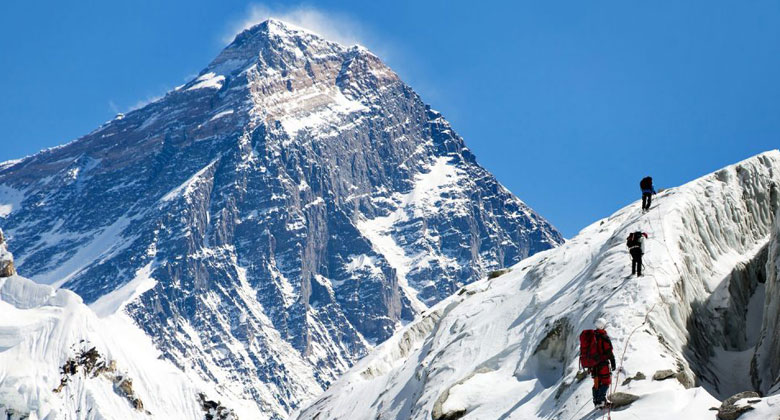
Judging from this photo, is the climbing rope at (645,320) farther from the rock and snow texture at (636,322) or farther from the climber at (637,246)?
the climber at (637,246)

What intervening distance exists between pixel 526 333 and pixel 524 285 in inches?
317

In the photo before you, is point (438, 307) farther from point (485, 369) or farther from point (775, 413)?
point (775, 413)

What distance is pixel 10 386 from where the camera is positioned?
19100 centimetres

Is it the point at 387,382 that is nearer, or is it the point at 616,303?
the point at 616,303

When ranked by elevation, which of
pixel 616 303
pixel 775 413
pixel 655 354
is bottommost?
pixel 775 413

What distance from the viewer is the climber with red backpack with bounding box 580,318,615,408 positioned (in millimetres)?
27312

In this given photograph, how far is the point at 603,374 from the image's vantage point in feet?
89.6

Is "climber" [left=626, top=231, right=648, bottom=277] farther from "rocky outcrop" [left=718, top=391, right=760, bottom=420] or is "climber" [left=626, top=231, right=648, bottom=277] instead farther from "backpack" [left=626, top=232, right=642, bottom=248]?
"rocky outcrop" [left=718, top=391, right=760, bottom=420]

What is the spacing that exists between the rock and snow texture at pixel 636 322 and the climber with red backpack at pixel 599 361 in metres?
0.55

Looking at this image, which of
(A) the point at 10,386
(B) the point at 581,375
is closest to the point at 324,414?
(B) the point at 581,375

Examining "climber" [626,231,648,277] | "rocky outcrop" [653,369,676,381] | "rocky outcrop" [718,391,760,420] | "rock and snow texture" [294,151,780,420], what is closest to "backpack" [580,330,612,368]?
"rock and snow texture" [294,151,780,420]

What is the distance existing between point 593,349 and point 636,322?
6.01 metres

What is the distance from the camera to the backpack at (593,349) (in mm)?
27328

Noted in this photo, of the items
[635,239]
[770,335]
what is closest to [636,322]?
[635,239]
